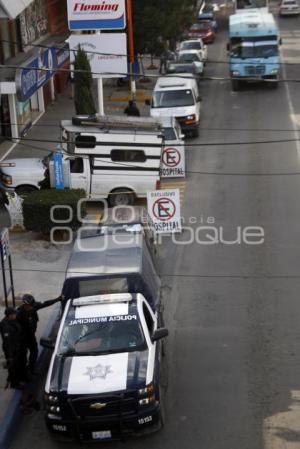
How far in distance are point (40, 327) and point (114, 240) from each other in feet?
7.87

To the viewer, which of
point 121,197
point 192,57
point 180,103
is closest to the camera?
point 121,197

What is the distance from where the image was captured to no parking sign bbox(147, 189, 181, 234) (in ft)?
69.7

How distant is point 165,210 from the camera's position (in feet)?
70.9

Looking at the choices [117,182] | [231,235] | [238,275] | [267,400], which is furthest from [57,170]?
[267,400]

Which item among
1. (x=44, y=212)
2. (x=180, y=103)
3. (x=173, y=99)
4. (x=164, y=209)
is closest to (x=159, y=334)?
(x=164, y=209)

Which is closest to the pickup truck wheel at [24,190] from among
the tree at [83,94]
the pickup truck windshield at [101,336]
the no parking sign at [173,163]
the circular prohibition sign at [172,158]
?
the no parking sign at [173,163]

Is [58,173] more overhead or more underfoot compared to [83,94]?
more overhead

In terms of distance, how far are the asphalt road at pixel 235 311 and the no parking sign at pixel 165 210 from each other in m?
0.36

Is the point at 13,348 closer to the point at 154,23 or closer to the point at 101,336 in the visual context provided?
the point at 101,336

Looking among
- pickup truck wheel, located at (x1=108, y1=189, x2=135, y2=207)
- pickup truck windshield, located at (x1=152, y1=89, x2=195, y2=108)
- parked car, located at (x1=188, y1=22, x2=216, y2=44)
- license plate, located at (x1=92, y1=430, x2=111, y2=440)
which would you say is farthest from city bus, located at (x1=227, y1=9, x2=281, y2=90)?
license plate, located at (x1=92, y1=430, x2=111, y2=440)

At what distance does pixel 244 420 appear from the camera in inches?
503

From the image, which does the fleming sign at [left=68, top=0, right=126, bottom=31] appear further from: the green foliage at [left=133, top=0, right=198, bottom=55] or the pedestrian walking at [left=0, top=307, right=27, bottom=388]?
the pedestrian walking at [left=0, top=307, right=27, bottom=388]

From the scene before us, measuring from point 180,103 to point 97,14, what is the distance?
4.72 m

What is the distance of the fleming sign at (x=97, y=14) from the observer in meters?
31.8
